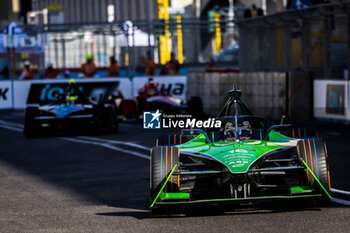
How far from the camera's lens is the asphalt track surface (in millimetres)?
7504

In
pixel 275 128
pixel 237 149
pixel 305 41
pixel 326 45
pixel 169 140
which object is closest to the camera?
pixel 237 149

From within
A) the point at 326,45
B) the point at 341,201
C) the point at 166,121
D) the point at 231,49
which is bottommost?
the point at 341,201

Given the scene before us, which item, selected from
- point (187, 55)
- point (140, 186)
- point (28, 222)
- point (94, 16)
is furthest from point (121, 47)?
point (94, 16)

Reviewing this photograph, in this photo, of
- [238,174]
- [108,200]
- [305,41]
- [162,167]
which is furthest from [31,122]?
[238,174]

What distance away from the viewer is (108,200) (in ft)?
30.3

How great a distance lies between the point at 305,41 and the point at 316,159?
14.6 meters

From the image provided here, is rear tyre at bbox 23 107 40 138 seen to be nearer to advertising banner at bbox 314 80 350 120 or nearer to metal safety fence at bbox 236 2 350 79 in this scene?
advertising banner at bbox 314 80 350 120

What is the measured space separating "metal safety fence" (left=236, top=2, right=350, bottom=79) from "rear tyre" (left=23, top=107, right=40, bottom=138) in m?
6.67

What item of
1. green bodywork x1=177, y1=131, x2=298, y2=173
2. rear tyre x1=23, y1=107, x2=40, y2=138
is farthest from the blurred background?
green bodywork x1=177, y1=131, x2=298, y2=173

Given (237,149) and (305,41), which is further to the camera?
(305,41)

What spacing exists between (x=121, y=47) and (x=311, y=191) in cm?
2306

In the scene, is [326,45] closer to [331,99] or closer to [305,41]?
[305,41]

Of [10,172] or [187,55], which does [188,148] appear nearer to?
[10,172]

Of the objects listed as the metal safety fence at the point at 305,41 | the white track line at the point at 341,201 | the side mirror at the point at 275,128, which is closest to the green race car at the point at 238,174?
the side mirror at the point at 275,128
